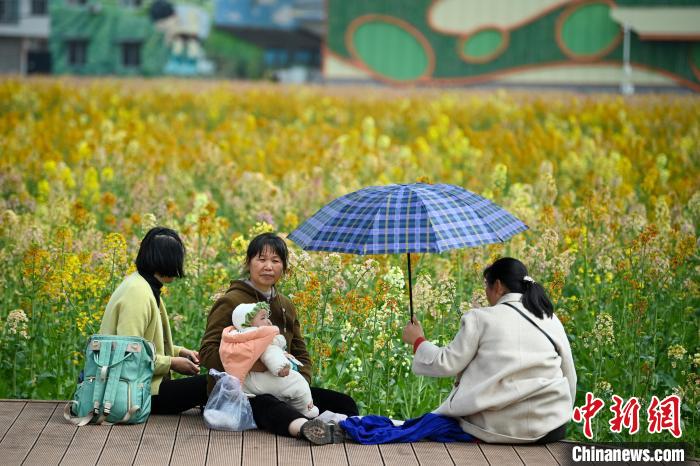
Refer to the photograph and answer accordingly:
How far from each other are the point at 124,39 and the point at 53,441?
4438 centimetres

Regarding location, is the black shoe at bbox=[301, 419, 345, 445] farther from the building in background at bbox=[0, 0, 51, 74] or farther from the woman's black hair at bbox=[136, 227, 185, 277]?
the building in background at bbox=[0, 0, 51, 74]

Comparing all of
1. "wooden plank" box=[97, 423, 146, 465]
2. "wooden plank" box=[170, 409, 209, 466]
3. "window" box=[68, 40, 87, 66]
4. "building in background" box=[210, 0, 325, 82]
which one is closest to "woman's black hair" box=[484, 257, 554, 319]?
"wooden plank" box=[170, 409, 209, 466]

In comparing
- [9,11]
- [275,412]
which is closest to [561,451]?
[275,412]

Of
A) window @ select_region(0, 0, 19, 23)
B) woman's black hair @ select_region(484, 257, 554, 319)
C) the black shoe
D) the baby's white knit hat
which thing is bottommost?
the black shoe

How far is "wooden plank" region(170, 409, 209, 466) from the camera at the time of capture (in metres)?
4.34

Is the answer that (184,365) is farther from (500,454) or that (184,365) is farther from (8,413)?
(500,454)

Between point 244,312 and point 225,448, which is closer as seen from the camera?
point 225,448

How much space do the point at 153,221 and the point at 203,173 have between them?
14.9 feet

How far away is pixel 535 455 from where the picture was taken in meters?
4.45

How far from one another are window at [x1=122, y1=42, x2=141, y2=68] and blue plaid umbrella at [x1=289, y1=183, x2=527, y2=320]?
144 feet

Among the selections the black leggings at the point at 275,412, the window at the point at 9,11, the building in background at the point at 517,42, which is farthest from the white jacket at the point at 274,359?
the window at the point at 9,11

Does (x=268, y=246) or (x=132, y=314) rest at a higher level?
(x=268, y=246)

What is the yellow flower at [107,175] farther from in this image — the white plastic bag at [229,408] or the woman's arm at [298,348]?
the white plastic bag at [229,408]

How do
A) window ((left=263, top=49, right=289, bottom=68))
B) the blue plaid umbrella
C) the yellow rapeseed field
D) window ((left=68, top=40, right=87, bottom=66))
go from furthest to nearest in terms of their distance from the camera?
window ((left=263, top=49, right=289, bottom=68)), window ((left=68, top=40, right=87, bottom=66)), the yellow rapeseed field, the blue plaid umbrella
